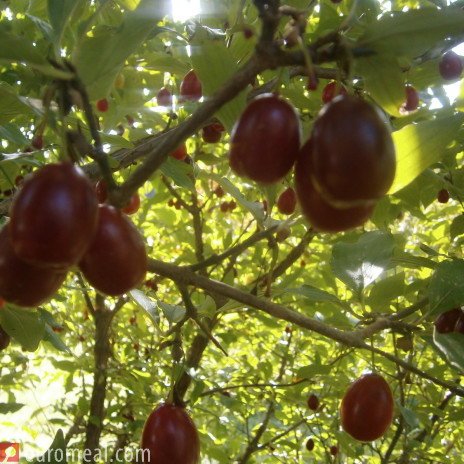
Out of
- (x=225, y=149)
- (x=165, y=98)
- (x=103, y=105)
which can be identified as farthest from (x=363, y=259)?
(x=225, y=149)

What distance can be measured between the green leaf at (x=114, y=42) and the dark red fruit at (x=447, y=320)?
845 mm

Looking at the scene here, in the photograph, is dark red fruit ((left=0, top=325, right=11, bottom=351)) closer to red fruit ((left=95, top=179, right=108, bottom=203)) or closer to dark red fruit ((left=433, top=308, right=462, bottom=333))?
red fruit ((left=95, top=179, right=108, bottom=203))

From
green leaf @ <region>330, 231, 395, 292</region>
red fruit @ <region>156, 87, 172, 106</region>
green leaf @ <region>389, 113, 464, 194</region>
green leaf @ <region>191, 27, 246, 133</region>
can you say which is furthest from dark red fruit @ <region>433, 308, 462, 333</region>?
red fruit @ <region>156, 87, 172, 106</region>

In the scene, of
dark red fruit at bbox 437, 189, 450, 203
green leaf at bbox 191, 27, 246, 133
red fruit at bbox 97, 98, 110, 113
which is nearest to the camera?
green leaf at bbox 191, 27, 246, 133

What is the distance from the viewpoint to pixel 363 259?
3.92 feet

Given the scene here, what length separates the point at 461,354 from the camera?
0.84 meters

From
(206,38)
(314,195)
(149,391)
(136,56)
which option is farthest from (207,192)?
(314,195)

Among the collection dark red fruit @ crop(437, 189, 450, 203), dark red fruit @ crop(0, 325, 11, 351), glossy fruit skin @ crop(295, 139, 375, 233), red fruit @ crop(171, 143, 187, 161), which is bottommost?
glossy fruit skin @ crop(295, 139, 375, 233)

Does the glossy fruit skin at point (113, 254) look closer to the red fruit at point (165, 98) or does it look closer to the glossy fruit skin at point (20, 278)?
the glossy fruit skin at point (20, 278)

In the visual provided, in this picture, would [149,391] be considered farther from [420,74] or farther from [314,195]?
[314,195]

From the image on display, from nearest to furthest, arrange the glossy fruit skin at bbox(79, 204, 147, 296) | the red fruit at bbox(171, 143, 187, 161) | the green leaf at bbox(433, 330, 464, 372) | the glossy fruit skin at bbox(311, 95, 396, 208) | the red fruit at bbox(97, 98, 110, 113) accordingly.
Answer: the glossy fruit skin at bbox(311, 95, 396, 208) → the glossy fruit skin at bbox(79, 204, 147, 296) → the green leaf at bbox(433, 330, 464, 372) → the red fruit at bbox(171, 143, 187, 161) → the red fruit at bbox(97, 98, 110, 113)

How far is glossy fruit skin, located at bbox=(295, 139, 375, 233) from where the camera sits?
1.88ft

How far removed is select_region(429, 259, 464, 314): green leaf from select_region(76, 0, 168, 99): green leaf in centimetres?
77

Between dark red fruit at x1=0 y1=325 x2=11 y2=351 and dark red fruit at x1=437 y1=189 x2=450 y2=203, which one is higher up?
dark red fruit at x1=437 y1=189 x2=450 y2=203
